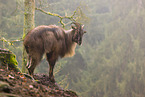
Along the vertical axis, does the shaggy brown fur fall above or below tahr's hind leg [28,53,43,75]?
above

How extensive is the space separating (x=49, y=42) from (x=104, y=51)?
16.6 meters

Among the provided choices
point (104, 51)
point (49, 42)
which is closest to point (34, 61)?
point (49, 42)

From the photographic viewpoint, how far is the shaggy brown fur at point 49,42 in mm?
5043

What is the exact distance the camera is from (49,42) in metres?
5.26

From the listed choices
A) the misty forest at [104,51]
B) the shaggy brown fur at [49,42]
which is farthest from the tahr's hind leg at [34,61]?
the misty forest at [104,51]

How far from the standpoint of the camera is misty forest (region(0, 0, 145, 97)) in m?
16.7

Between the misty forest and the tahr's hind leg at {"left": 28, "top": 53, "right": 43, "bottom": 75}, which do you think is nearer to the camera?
the tahr's hind leg at {"left": 28, "top": 53, "right": 43, "bottom": 75}

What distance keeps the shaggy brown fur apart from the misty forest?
32.0 feet

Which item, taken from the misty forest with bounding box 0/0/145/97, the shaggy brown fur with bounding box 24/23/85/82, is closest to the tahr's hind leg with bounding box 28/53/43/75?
the shaggy brown fur with bounding box 24/23/85/82

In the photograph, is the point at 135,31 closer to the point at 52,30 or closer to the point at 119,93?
the point at 119,93

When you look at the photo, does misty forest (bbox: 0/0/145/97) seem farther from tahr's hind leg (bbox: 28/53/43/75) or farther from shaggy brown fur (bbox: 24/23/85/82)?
tahr's hind leg (bbox: 28/53/43/75)

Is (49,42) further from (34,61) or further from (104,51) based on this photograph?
(104,51)

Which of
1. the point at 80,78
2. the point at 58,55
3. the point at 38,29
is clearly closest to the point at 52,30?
the point at 38,29

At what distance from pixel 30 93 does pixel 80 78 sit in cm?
1807
